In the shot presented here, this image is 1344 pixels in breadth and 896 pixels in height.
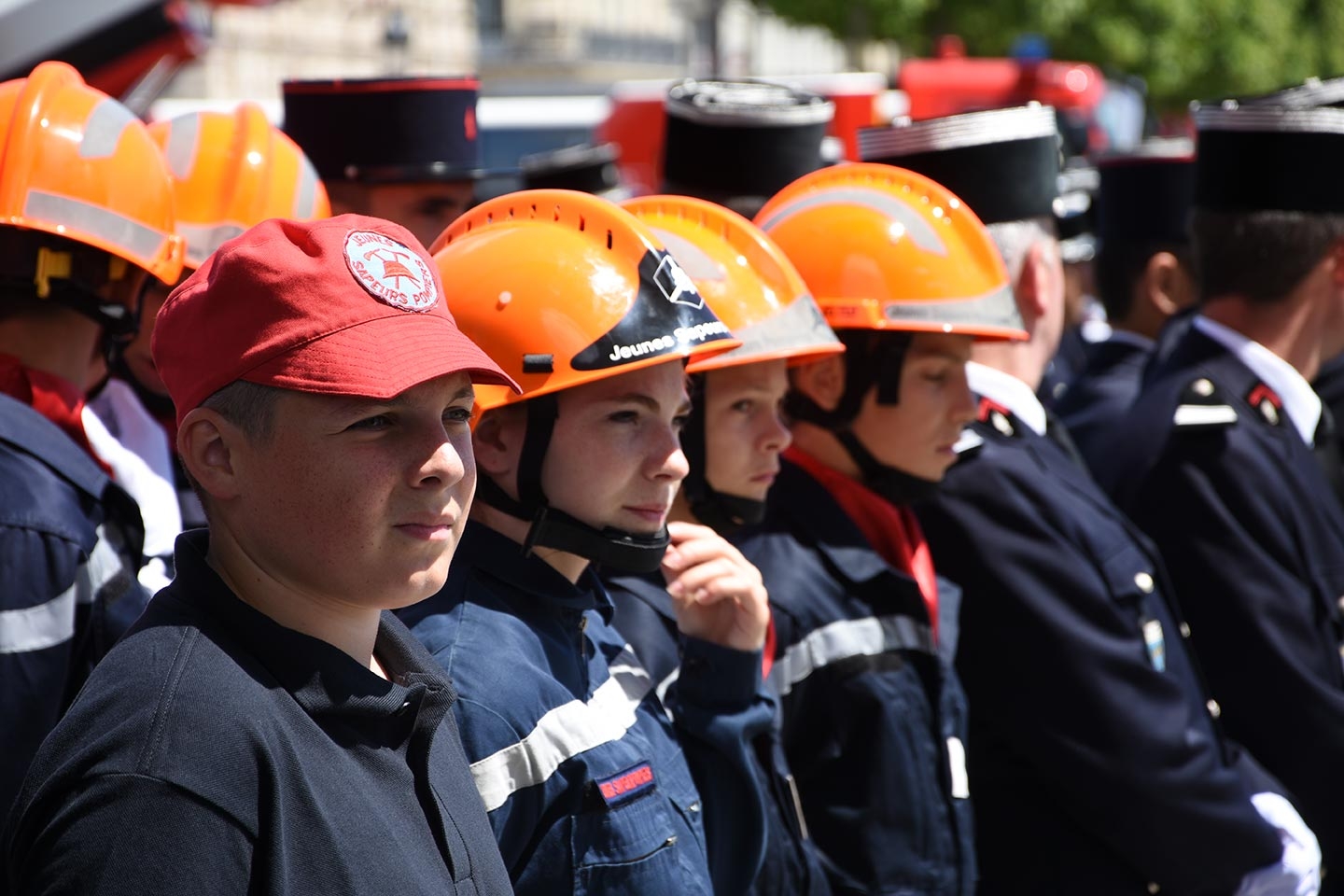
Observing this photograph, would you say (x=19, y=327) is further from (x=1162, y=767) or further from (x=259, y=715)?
(x=1162, y=767)

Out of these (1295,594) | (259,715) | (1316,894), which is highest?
(259,715)

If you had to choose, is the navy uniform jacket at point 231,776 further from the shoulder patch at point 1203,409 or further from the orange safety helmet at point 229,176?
the shoulder patch at point 1203,409

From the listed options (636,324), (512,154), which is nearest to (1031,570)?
(636,324)

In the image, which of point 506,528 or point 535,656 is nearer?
point 535,656

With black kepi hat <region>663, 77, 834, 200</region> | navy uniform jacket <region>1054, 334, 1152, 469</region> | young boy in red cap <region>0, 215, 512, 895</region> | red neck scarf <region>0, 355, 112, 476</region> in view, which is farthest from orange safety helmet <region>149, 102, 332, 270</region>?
navy uniform jacket <region>1054, 334, 1152, 469</region>

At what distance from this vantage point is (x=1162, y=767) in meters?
3.69

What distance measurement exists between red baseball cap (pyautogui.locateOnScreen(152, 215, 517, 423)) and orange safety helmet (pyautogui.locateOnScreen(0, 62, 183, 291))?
134 centimetres

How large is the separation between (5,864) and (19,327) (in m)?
1.65

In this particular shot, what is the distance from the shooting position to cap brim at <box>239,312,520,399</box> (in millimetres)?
1846

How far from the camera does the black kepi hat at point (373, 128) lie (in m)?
5.06

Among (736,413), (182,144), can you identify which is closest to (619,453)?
(736,413)

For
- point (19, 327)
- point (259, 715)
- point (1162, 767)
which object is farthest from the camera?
point (1162, 767)

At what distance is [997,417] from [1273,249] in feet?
4.02

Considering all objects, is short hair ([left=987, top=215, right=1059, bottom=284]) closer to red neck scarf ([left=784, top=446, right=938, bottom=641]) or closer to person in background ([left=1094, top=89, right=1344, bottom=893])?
person in background ([left=1094, top=89, right=1344, bottom=893])
